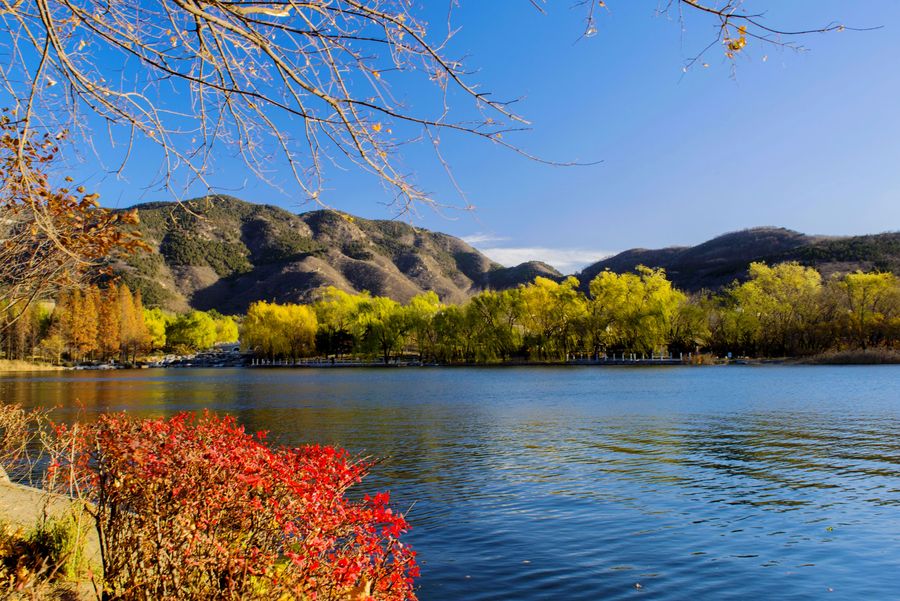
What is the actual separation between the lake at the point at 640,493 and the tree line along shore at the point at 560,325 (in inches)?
1857

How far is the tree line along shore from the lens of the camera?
233ft

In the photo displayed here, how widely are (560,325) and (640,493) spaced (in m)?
69.7

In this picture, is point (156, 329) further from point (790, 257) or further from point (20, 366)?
point (790, 257)

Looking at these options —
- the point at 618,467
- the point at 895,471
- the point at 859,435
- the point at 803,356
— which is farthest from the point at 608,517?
the point at 803,356

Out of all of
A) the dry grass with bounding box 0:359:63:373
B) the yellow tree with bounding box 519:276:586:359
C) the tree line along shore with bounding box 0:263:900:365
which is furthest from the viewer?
the dry grass with bounding box 0:359:63:373

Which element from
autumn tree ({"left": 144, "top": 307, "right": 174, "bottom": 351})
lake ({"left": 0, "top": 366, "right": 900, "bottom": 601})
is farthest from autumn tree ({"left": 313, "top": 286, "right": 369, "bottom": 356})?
lake ({"left": 0, "top": 366, "right": 900, "bottom": 601})

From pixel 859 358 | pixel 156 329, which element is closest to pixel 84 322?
pixel 156 329

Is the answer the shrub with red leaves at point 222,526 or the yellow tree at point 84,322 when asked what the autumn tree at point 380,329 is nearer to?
the yellow tree at point 84,322

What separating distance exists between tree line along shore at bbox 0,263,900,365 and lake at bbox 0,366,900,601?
47.2 meters

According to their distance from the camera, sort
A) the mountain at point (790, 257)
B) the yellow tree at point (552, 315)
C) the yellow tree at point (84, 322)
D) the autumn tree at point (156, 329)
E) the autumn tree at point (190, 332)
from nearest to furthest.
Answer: the yellow tree at point (552, 315) → the yellow tree at point (84, 322) → the mountain at point (790, 257) → the autumn tree at point (156, 329) → the autumn tree at point (190, 332)

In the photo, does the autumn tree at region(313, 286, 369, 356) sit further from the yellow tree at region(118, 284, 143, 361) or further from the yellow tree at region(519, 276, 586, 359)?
the yellow tree at region(118, 284, 143, 361)

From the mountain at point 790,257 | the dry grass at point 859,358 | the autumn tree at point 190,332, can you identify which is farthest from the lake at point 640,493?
the autumn tree at point 190,332

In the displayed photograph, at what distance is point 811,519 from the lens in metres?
10.1

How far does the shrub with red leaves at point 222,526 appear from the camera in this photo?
3.95 m
